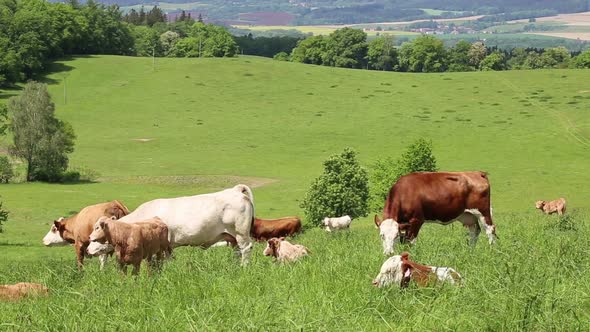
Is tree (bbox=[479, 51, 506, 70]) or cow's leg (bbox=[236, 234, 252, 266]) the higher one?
cow's leg (bbox=[236, 234, 252, 266])

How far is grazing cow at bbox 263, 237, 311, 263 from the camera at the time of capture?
15.0 m

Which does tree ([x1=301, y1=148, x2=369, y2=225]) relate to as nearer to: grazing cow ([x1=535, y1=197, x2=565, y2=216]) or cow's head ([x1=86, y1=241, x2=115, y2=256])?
grazing cow ([x1=535, y1=197, x2=565, y2=216])

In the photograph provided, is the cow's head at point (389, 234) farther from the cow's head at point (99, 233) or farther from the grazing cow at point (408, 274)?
the cow's head at point (99, 233)

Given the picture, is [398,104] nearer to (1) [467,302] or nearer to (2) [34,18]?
(2) [34,18]

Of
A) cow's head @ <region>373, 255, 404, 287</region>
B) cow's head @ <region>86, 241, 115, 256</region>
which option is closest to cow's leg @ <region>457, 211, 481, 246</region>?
cow's head @ <region>373, 255, 404, 287</region>

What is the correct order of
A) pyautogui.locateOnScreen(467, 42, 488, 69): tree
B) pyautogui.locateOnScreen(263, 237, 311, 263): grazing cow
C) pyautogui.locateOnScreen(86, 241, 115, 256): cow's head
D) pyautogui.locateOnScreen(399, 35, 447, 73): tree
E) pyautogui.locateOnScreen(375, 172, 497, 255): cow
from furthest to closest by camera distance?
pyautogui.locateOnScreen(467, 42, 488, 69): tree → pyautogui.locateOnScreen(399, 35, 447, 73): tree → pyautogui.locateOnScreen(375, 172, 497, 255): cow → pyautogui.locateOnScreen(263, 237, 311, 263): grazing cow → pyautogui.locateOnScreen(86, 241, 115, 256): cow's head

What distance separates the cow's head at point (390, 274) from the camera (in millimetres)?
10039

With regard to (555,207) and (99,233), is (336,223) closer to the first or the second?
(555,207)

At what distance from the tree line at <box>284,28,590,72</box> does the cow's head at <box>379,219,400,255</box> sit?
161 meters

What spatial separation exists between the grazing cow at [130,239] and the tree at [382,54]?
561ft

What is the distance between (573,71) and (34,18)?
95668 mm

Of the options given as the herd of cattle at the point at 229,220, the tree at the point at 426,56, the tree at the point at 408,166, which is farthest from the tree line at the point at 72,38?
the herd of cattle at the point at 229,220

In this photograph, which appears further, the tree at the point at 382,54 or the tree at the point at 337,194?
the tree at the point at 382,54

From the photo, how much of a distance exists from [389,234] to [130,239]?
15.1 ft
